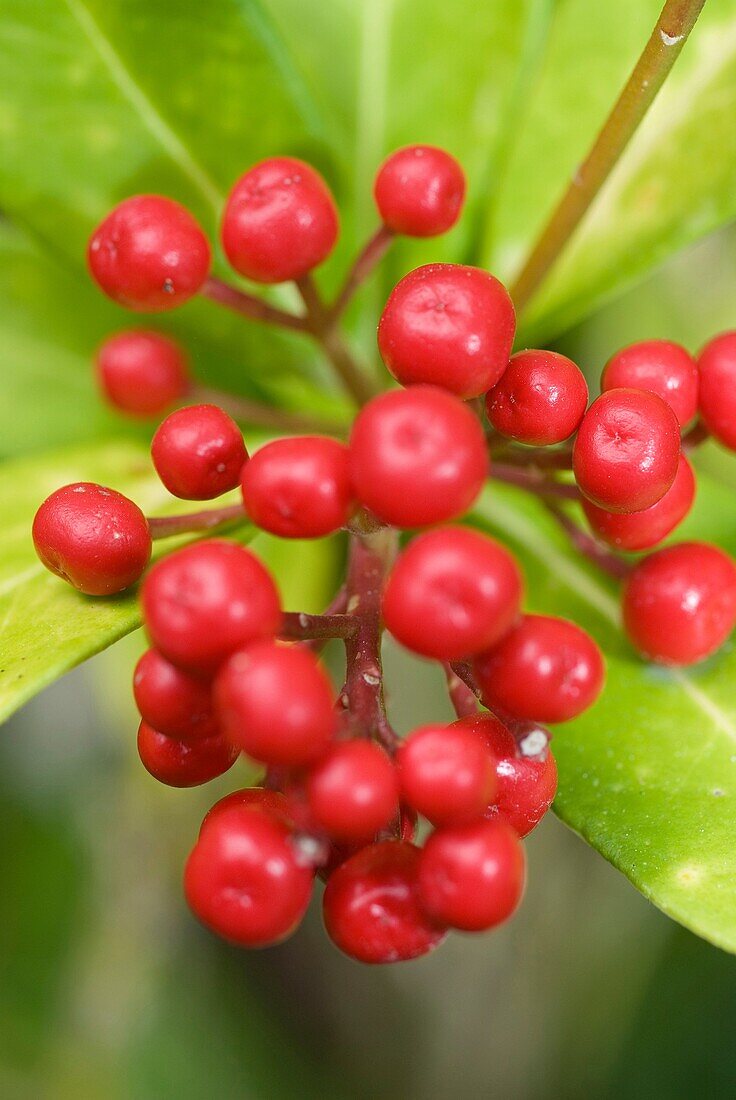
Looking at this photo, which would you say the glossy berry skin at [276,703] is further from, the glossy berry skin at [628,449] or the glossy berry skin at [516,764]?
the glossy berry skin at [628,449]

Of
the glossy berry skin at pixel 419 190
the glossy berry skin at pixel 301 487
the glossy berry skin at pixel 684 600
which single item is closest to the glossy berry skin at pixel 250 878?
the glossy berry skin at pixel 301 487

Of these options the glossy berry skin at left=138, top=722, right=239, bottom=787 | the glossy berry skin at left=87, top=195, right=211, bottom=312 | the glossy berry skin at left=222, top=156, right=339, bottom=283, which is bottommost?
Result: the glossy berry skin at left=138, top=722, right=239, bottom=787

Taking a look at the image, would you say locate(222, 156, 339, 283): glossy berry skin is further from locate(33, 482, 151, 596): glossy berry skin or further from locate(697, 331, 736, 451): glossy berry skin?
locate(697, 331, 736, 451): glossy berry skin

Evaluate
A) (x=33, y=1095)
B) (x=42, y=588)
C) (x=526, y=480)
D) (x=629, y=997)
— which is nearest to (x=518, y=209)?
(x=526, y=480)

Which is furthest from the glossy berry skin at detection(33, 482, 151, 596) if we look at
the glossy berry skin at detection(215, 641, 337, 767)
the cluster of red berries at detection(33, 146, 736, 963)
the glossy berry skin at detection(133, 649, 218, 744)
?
the glossy berry skin at detection(215, 641, 337, 767)

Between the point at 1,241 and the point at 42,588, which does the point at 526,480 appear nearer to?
the point at 42,588

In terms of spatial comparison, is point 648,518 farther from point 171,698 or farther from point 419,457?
point 171,698

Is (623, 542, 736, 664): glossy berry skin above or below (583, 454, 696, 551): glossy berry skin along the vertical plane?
below
